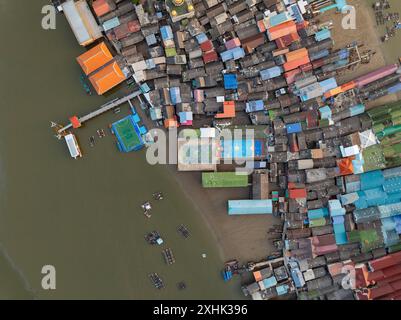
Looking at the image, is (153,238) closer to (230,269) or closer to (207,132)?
(230,269)

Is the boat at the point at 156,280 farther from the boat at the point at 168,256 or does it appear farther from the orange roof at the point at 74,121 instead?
the orange roof at the point at 74,121

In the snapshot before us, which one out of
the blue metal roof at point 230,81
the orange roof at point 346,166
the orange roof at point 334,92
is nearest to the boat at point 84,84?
the blue metal roof at point 230,81

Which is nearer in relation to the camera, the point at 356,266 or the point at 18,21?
the point at 356,266

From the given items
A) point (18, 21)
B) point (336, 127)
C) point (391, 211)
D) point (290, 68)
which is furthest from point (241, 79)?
point (18, 21)

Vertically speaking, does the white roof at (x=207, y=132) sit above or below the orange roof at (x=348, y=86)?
above

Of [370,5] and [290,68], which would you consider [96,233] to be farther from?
[370,5]
